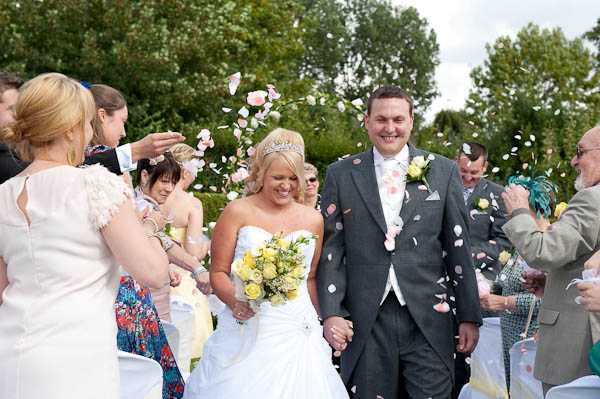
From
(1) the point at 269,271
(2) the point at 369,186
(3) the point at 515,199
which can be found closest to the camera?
(1) the point at 269,271

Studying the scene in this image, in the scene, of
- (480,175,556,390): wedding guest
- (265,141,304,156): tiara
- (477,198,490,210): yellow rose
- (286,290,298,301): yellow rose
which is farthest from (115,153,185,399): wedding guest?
(477,198,490,210): yellow rose

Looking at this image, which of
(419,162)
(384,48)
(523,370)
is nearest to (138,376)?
(419,162)

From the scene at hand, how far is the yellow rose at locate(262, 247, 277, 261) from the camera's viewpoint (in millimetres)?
4406

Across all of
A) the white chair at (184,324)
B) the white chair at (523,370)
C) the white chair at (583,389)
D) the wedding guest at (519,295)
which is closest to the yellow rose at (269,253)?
the white chair at (583,389)

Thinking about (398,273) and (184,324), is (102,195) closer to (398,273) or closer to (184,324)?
(398,273)

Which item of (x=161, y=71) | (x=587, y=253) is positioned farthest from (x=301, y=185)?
(x=161, y=71)

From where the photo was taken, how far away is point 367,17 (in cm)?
5681

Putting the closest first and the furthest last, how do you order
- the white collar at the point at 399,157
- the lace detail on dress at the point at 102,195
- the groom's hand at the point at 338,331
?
the lace detail on dress at the point at 102,195, the groom's hand at the point at 338,331, the white collar at the point at 399,157

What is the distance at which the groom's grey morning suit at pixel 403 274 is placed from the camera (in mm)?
5055

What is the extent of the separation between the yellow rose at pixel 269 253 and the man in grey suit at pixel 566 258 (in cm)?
125

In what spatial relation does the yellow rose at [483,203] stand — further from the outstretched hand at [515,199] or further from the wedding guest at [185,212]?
the outstretched hand at [515,199]

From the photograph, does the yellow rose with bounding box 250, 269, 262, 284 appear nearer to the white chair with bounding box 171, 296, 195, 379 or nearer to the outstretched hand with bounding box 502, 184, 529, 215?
the outstretched hand with bounding box 502, 184, 529, 215

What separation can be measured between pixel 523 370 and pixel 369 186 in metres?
1.58

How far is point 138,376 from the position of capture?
4.24m
